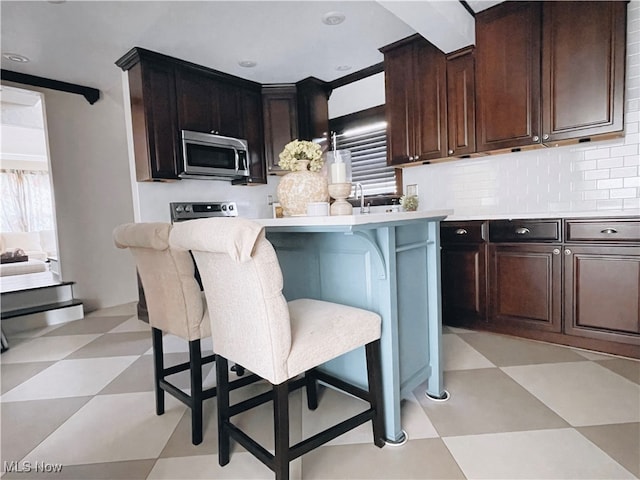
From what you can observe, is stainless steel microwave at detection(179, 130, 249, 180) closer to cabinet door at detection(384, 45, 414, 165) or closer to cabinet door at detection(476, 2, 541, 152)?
cabinet door at detection(384, 45, 414, 165)

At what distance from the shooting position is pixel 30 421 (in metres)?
1.75

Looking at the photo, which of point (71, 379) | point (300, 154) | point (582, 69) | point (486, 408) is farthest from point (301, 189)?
point (582, 69)

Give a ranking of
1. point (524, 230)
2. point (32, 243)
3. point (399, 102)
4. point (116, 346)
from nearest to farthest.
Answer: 1. point (524, 230)
2. point (116, 346)
3. point (399, 102)
4. point (32, 243)

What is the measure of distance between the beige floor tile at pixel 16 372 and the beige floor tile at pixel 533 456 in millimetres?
2580

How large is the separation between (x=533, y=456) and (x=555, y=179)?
7.08ft

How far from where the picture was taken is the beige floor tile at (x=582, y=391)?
5.19 ft

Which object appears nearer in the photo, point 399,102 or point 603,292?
point 603,292

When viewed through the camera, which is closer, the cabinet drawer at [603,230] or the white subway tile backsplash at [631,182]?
the cabinet drawer at [603,230]

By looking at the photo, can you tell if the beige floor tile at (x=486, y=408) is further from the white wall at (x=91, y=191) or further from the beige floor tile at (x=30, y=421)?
the white wall at (x=91, y=191)

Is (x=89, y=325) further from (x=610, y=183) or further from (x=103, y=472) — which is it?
(x=610, y=183)

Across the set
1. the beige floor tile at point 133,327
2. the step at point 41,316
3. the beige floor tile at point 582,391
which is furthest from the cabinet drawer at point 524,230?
the step at point 41,316

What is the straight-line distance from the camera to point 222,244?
1026 millimetres

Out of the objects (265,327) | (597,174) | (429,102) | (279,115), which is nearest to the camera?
(265,327)

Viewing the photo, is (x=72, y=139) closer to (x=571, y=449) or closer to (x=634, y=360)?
(x=571, y=449)
